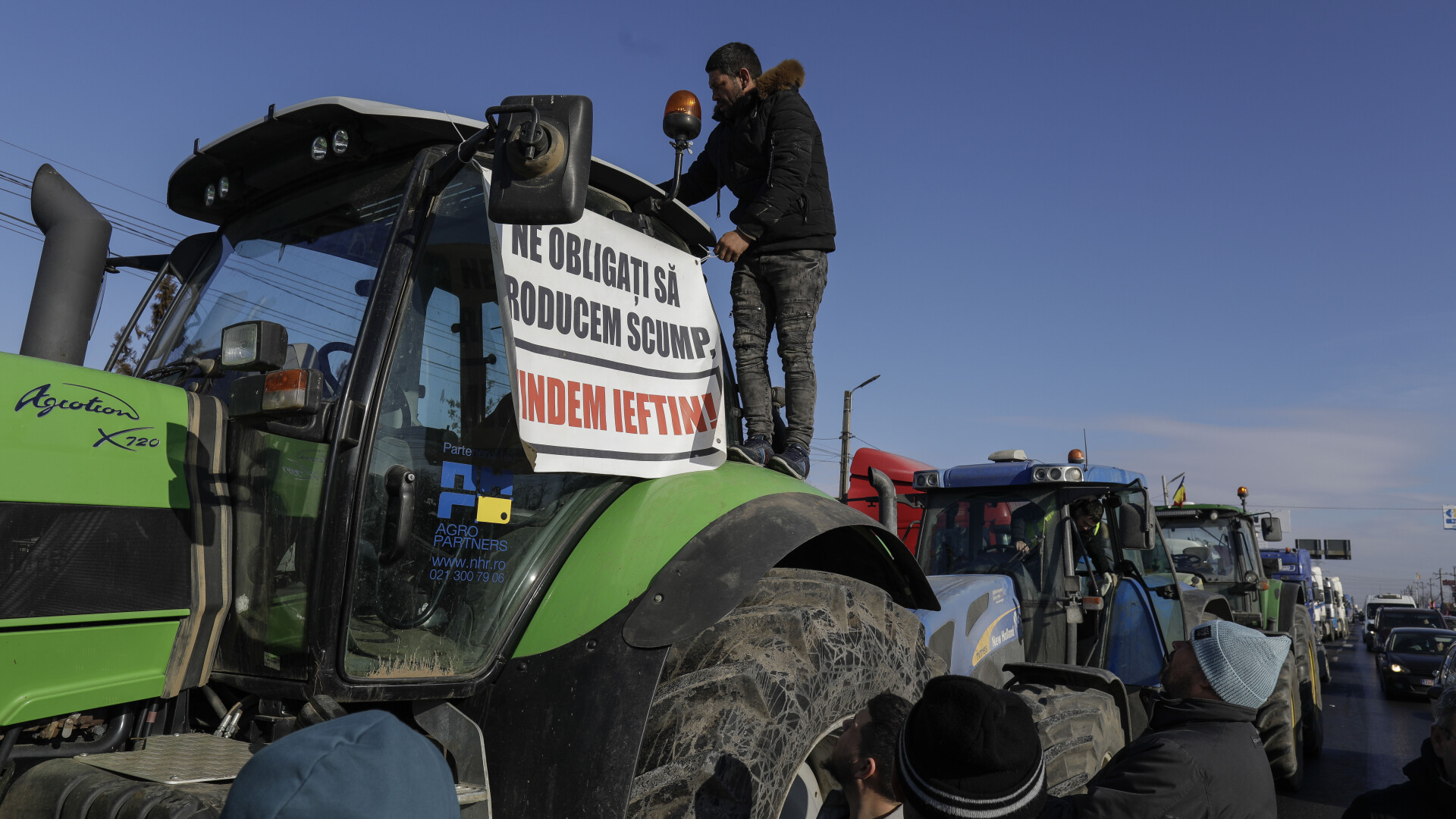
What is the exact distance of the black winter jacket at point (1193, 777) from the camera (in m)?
2.49

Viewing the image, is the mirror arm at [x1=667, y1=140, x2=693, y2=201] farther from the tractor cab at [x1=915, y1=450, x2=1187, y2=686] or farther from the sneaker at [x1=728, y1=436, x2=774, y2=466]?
the tractor cab at [x1=915, y1=450, x2=1187, y2=686]

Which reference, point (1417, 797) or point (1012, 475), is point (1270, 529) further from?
point (1417, 797)

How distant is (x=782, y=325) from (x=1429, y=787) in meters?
2.37

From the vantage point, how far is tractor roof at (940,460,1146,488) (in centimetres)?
666

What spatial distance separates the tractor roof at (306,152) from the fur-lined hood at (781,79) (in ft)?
2.25

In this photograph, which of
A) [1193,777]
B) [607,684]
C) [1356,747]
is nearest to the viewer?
[607,684]

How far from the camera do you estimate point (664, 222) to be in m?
3.35

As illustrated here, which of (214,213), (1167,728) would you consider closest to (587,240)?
(214,213)

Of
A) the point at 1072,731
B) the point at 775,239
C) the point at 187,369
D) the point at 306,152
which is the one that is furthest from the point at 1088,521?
the point at 187,369

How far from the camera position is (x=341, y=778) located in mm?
1039

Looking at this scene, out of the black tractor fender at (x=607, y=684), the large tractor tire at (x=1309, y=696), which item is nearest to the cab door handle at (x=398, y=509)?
the black tractor fender at (x=607, y=684)

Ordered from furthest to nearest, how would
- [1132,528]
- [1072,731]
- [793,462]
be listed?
[1132,528] → [1072,731] → [793,462]

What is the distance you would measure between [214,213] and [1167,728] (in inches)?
131

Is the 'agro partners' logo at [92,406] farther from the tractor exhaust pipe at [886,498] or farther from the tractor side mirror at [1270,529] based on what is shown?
the tractor side mirror at [1270,529]
